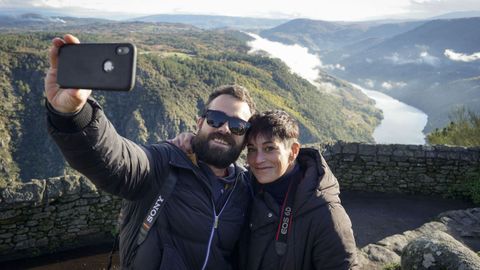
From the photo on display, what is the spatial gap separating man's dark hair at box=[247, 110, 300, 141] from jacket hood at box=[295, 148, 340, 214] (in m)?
0.27

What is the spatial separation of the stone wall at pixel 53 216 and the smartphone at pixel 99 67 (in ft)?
15.9

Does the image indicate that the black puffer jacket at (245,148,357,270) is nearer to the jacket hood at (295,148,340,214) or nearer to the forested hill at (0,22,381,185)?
the jacket hood at (295,148,340,214)

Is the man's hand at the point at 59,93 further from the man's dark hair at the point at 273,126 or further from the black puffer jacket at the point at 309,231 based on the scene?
the black puffer jacket at the point at 309,231

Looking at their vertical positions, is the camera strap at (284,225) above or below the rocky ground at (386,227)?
above

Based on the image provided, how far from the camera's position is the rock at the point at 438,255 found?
A: 3564mm

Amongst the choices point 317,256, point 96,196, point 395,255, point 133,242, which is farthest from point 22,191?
point 395,255

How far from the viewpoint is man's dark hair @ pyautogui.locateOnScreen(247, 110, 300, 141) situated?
8.82ft

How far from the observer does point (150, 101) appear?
73.8 m

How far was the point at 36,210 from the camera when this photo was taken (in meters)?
5.79

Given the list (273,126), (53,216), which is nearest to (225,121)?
(273,126)

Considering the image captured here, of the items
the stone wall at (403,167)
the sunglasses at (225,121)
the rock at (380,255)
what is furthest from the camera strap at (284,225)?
the stone wall at (403,167)

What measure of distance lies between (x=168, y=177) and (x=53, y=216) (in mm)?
4457

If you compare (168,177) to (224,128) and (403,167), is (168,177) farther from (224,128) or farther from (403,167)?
(403,167)

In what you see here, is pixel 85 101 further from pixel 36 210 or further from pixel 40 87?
pixel 40 87
